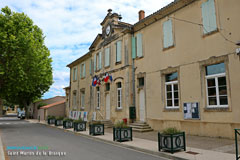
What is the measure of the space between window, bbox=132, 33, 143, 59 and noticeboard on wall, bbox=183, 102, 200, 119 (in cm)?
549

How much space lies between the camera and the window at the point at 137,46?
1512cm

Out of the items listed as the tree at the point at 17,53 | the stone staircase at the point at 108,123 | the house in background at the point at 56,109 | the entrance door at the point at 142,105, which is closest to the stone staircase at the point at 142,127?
the entrance door at the point at 142,105

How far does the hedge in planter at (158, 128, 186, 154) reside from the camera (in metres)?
7.07

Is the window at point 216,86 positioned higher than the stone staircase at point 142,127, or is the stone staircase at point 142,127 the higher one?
the window at point 216,86

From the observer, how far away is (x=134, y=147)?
8.38 meters

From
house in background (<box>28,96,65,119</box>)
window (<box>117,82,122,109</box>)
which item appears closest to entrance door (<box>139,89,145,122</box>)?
window (<box>117,82,122,109</box>)

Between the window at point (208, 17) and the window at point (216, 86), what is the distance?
191 cm

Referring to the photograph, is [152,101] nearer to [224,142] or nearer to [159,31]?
[159,31]

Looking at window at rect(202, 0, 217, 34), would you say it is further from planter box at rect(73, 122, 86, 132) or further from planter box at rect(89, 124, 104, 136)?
planter box at rect(73, 122, 86, 132)

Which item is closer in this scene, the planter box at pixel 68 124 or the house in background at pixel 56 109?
the planter box at pixel 68 124

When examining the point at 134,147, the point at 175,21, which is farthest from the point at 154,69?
the point at 134,147

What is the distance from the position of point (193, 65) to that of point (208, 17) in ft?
8.47

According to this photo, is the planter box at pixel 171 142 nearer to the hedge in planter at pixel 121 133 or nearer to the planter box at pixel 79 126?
the hedge in planter at pixel 121 133

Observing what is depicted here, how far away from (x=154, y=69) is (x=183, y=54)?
8.23 ft
